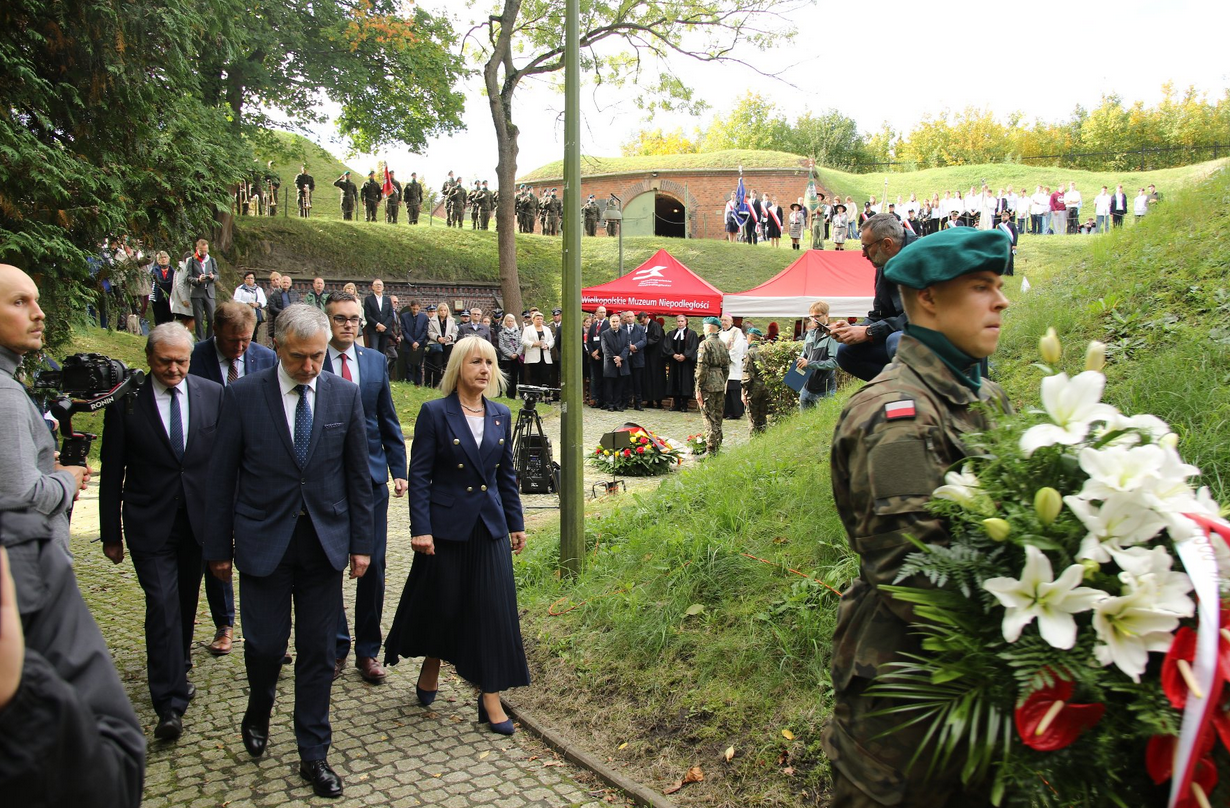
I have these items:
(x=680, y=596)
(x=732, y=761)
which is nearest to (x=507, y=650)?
(x=680, y=596)

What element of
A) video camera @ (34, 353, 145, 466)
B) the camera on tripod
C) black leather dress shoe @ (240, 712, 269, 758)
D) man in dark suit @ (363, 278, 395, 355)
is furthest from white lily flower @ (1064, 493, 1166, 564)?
man in dark suit @ (363, 278, 395, 355)

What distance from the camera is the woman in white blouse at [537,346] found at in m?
21.1

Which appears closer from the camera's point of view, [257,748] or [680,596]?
[257,748]

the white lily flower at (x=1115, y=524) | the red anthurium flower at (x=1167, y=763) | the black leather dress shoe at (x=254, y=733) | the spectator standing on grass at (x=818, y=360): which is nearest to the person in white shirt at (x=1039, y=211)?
the spectator standing on grass at (x=818, y=360)

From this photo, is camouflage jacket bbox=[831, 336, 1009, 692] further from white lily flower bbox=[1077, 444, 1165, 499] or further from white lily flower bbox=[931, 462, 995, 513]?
white lily flower bbox=[1077, 444, 1165, 499]

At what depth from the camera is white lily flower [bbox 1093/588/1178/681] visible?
1854mm

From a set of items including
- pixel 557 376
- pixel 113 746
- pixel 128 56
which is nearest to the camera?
pixel 113 746

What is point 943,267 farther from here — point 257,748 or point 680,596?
point 257,748

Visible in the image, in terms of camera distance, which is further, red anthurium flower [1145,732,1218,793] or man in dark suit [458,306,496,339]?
man in dark suit [458,306,496,339]

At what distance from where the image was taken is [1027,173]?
47.8 m

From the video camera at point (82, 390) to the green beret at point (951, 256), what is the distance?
3.74m

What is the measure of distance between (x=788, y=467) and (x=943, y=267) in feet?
15.0

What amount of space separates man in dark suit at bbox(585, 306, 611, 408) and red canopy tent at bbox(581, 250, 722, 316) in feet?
2.95

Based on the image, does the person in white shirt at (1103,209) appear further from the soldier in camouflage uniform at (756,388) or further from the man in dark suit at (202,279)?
the man in dark suit at (202,279)
